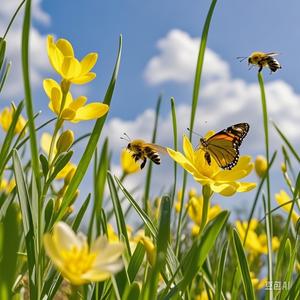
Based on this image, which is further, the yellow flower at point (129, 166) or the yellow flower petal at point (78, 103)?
the yellow flower at point (129, 166)

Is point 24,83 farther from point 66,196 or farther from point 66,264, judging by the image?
point 66,264

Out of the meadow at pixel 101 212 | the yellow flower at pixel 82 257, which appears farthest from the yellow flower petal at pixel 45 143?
the yellow flower at pixel 82 257

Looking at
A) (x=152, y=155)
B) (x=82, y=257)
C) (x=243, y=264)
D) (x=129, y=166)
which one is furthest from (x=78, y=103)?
(x=129, y=166)

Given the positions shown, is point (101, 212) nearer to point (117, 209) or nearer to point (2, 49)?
point (117, 209)

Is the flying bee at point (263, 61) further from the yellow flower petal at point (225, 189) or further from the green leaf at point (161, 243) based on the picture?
the green leaf at point (161, 243)

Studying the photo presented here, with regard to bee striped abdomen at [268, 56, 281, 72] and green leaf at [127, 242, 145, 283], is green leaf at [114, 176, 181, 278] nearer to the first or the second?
green leaf at [127, 242, 145, 283]

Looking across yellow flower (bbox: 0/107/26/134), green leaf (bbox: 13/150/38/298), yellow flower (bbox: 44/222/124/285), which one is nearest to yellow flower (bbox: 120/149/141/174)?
yellow flower (bbox: 0/107/26/134)

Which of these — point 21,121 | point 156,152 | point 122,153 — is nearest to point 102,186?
point 156,152
